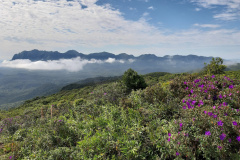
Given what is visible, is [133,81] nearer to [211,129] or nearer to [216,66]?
[211,129]

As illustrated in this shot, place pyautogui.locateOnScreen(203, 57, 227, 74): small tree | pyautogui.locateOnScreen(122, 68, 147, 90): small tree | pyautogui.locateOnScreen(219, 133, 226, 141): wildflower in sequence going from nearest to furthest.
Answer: pyautogui.locateOnScreen(219, 133, 226, 141): wildflower → pyautogui.locateOnScreen(122, 68, 147, 90): small tree → pyautogui.locateOnScreen(203, 57, 227, 74): small tree

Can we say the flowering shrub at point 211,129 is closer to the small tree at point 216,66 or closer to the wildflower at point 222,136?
the wildflower at point 222,136

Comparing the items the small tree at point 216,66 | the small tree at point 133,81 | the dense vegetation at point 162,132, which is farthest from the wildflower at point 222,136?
the small tree at point 216,66

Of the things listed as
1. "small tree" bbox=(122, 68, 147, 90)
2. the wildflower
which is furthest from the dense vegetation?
"small tree" bbox=(122, 68, 147, 90)

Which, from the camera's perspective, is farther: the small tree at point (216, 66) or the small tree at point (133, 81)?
the small tree at point (216, 66)

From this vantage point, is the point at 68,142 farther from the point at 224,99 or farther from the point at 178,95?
the point at 224,99

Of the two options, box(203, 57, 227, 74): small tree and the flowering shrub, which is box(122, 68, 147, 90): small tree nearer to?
the flowering shrub

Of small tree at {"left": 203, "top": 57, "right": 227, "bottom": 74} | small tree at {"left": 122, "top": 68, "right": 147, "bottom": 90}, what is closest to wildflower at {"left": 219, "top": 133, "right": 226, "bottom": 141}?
small tree at {"left": 122, "top": 68, "right": 147, "bottom": 90}

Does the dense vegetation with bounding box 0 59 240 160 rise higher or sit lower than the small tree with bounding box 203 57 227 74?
lower

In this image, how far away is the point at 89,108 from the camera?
638cm

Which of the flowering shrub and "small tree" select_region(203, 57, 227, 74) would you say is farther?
"small tree" select_region(203, 57, 227, 74)

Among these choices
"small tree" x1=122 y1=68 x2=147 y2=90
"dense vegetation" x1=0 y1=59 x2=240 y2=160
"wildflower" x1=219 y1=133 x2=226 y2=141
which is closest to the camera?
"wildflower" x1=219 y1=133 x2=226 y2=141

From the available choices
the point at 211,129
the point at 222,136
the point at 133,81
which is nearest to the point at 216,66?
the point at 133,81

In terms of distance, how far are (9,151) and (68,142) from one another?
2159mm
